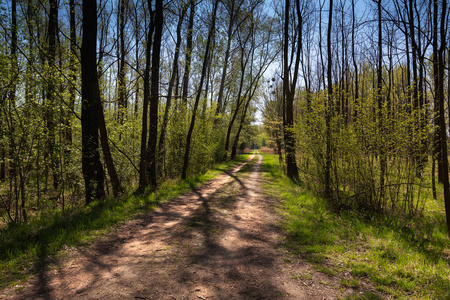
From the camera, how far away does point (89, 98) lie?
653 centimetres

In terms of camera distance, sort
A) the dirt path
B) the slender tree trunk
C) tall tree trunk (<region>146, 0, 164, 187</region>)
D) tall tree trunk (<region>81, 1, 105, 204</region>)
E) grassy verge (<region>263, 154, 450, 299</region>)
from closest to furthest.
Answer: the dirt path
grassy verge (<region>263, 154, 450, 299</region>)
tall tree trunk (<region>81, 1, 105, 204</region>)
the slender tree trunk
tall tree trunk (<region>146, 0, 164, 187</region>)

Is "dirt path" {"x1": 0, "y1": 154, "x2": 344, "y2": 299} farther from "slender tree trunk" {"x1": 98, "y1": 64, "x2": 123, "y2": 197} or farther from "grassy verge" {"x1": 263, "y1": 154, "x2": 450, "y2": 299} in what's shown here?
"slender tree trunk" {"x1": 98, "y1": 64, "x2": 123, "y2": 197}

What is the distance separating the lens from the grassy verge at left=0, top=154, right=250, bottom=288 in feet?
10.3

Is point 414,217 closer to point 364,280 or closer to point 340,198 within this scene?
point 340,198

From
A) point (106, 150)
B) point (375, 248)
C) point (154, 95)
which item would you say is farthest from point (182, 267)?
point (154, 95)

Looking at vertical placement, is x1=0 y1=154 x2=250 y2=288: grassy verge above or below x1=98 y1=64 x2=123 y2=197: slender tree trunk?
below

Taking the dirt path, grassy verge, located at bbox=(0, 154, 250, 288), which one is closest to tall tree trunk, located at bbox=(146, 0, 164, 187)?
grassy verge, located at bbox=(0, 154, 250, 288)

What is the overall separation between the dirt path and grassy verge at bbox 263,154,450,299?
1.53 ft

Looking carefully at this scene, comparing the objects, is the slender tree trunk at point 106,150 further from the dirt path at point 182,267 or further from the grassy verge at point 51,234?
the dirt path at point 182,267

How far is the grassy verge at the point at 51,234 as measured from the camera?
315 centimetres

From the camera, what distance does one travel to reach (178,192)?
8.40 metres

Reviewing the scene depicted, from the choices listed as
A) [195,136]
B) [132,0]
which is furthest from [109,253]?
[132,0]

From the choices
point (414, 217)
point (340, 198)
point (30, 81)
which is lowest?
point (414, 217)

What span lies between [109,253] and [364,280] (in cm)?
374
